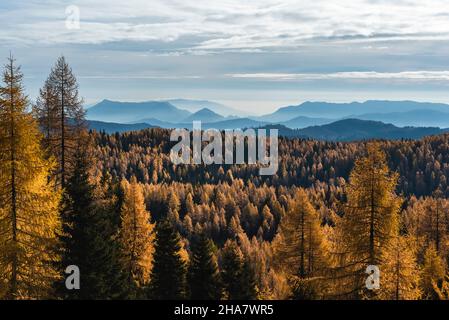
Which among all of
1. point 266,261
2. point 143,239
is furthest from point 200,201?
point 143,239

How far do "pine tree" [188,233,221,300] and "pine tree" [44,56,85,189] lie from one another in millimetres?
12136

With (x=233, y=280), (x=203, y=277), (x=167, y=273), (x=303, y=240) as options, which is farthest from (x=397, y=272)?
(x=167, y=273)

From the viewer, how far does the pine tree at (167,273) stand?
35938mm

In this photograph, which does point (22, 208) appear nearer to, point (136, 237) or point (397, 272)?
point (136, 237)

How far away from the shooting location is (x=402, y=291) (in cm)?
2720

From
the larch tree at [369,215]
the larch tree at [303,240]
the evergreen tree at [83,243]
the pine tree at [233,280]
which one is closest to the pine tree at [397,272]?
the larch tree at [369,215]

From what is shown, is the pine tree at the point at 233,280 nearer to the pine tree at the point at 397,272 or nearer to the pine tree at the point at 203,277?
the pine tree at the point at 203,277

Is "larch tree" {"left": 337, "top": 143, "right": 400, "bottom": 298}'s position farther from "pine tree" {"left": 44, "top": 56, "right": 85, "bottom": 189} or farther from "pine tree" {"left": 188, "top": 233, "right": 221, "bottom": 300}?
"pine tree" {"left": 44, "top": 56, "right": 85, "bottom": 189}

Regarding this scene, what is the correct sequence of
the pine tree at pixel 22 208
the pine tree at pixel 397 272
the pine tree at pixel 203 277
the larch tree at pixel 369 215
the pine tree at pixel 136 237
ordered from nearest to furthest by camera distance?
the pine tree at pixel 22 208 → the pine tree at pixel 397 272 → the larch tree at pixel 369 215 → the pine tree at pixel 203 277 → the pine tree at pixel 136 237

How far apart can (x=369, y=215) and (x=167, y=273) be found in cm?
1599

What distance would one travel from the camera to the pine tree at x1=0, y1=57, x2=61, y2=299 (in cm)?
2508

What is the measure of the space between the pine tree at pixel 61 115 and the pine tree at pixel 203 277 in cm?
1214

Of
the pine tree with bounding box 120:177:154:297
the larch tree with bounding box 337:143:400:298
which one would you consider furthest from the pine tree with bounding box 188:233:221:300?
the larch tree with bounding box 337:143:400:298
